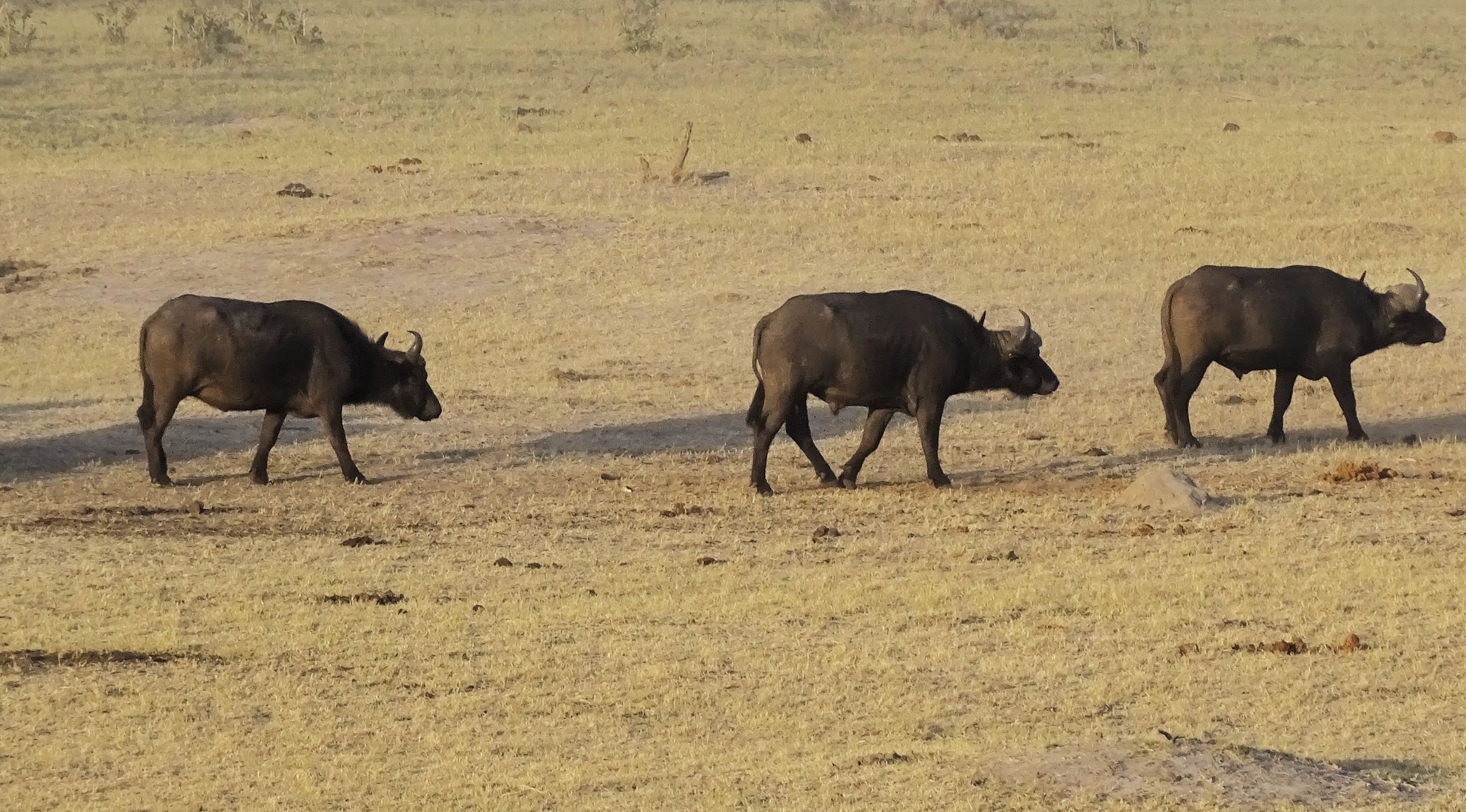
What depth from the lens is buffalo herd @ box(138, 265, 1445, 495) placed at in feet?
51.1

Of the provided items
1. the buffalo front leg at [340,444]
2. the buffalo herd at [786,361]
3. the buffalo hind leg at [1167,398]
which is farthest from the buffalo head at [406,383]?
the buffalo hind leg at [1167,398]

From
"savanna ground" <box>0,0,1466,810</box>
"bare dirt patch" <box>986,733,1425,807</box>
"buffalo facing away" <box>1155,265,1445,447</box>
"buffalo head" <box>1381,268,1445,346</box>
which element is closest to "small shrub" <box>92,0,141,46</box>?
"savanna ground" <box>0,0,1466,810</box>

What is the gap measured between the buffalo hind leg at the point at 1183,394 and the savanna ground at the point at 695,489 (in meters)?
0.26

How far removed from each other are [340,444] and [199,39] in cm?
3037

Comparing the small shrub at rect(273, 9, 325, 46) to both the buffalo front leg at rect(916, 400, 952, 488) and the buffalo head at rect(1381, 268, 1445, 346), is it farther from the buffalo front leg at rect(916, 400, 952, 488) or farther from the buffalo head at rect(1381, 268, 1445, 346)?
the buffalo front leg at rect(916, 400, 952, 488)

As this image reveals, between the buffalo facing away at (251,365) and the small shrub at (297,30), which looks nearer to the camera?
the buffalo facing away at (251,365)

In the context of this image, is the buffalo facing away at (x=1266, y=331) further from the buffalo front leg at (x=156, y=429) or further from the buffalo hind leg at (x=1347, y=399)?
the buffalo front leg at (x=156, y=429)

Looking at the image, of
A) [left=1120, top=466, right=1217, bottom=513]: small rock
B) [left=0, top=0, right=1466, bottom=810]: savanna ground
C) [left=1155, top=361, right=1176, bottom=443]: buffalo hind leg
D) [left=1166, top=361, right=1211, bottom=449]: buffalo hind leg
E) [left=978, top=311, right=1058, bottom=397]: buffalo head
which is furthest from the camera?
[left=1155, top=361, right=1176, bottom=443]: buffalo hind leg

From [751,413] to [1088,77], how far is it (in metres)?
29.8

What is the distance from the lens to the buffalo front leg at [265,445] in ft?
52.6

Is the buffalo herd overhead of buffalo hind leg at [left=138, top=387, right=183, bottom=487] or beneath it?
overhead

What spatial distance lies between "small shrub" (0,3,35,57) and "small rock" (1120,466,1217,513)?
34.5 metres

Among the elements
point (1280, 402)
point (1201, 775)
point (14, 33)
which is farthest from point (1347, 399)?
point (14, 33)

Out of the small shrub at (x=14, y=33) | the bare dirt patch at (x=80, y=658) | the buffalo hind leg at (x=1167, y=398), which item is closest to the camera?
the bare dirt patch at (x=80, y=658)
